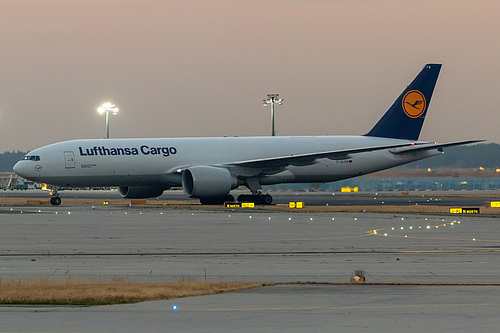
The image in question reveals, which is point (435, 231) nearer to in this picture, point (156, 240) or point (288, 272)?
point (156, 240)

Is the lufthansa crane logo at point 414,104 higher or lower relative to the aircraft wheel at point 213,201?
higher

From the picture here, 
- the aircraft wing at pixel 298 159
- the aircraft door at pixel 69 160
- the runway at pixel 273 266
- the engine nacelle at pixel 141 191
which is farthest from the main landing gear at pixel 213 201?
the runway at pixel 273 266

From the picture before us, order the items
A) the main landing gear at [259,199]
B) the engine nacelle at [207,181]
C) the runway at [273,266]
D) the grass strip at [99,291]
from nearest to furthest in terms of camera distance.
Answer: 1. the runway at [273,266]
2. the grass strip at [99,291]
3. the engine nacelle at [207,181]
4. the main landing gear at [259,199]

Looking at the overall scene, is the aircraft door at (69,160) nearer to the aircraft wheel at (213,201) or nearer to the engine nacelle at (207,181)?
the engine nacelle at (207,181)

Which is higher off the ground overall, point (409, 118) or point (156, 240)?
point (409, 118)

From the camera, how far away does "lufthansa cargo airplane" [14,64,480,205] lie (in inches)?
2067

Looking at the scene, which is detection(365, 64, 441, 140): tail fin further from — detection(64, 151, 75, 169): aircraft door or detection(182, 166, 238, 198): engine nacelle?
detection(64, 151, 75, 169): aircraft door

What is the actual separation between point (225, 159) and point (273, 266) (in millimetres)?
37382

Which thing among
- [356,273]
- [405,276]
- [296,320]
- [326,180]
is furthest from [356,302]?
[326,180]

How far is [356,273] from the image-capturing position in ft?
50.6

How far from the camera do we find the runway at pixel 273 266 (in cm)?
1097

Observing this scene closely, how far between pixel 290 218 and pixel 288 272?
1992cm

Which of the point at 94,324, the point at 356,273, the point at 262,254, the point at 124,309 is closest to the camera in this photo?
the point at 94,324

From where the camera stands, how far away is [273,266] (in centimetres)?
1816
